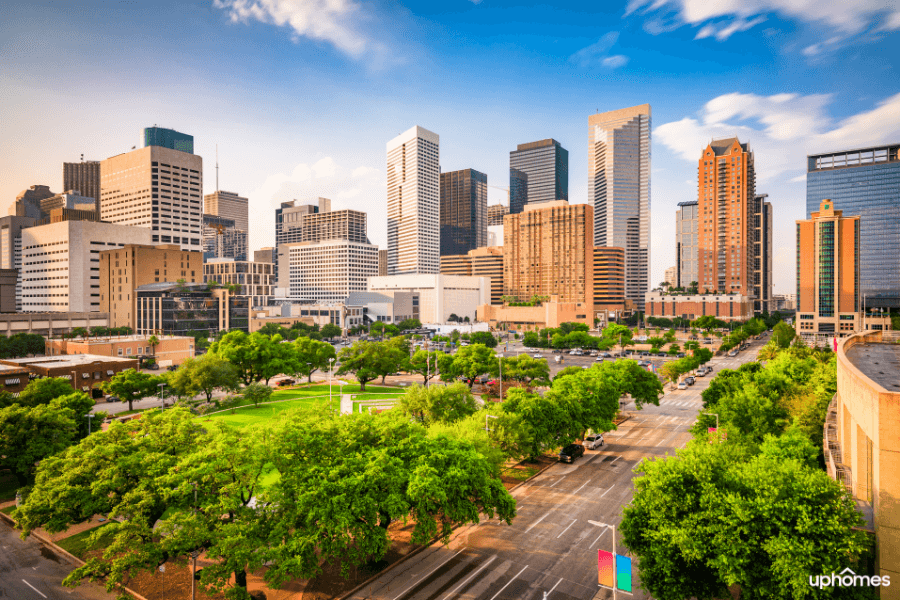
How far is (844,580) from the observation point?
1902cm

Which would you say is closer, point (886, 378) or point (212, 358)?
point (886, 378)

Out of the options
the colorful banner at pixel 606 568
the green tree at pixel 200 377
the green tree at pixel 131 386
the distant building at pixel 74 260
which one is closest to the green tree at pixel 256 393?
the green tree at pixel 200 377

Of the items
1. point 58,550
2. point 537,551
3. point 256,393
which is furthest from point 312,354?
point 537,551

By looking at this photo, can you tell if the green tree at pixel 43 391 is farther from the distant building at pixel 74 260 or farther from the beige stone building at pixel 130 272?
the distant building at pixel 74 260

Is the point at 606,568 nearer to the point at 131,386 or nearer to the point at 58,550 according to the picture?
the point at 58,550

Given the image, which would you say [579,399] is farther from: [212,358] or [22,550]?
[212,358]

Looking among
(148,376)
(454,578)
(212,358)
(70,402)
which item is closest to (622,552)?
(454,578)

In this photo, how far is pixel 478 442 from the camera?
113 ft

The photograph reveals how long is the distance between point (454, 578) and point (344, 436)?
404 inches

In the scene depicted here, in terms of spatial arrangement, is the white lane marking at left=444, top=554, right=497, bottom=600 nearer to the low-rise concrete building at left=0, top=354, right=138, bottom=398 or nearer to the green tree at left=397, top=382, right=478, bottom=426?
the green tree at left=397, top=382, right=478, bottom=426

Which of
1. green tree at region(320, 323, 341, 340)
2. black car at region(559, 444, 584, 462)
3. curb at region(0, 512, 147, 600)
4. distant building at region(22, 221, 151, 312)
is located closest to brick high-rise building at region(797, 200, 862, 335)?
black car at region(559, 444, 584, 462)

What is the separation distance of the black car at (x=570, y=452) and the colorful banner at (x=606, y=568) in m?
26.0

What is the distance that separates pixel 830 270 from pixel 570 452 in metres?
154

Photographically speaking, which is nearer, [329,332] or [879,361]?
[879,361]
